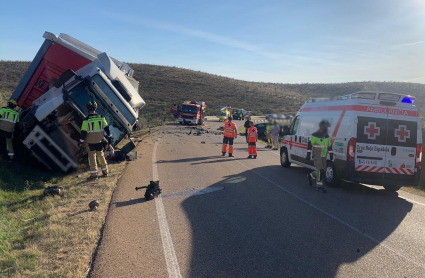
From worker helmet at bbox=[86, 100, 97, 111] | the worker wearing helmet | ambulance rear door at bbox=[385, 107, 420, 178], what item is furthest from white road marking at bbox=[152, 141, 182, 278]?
ambulance rear door at bbox=[385, 107, 420, 178]

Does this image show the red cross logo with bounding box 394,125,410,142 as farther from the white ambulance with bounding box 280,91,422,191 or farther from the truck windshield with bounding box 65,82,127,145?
the truck windshield with bounding box 65,82,127,145

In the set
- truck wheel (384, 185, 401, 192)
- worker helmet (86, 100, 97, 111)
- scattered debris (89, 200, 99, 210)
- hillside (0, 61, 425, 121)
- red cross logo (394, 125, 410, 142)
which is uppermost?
hillside (0, 61, 425, 121)

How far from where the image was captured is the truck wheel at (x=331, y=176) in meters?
8.52

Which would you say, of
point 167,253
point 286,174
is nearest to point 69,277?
point 167,253

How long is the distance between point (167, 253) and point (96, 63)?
275 inches

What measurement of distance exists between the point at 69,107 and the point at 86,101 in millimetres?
517

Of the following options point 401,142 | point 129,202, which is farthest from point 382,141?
point 129,202

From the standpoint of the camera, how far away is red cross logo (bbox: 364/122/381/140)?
7.90 meters

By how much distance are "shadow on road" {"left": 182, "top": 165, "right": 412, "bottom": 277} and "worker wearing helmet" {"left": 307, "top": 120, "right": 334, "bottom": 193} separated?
13.6 inches

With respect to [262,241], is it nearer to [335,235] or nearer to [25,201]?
[335,235]

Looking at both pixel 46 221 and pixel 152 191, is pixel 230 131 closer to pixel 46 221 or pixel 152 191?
pixel 152 191

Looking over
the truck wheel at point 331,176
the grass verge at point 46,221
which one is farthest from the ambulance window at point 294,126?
the grass verge at point 46,221

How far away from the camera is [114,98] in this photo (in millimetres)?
9367

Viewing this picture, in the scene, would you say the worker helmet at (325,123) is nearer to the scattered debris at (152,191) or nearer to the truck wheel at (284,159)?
the truck wheel at (284,159)
